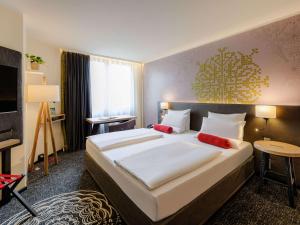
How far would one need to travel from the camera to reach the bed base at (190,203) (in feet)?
4.16

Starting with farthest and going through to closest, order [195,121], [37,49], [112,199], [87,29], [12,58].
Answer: [195,121] < [37,49] < [87,29] < [12,58] < [112,199]

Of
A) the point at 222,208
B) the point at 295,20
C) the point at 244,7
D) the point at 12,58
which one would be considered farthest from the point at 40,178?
the point at 295,20

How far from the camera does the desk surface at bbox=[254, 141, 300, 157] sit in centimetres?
173

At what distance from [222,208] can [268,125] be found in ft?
4.78

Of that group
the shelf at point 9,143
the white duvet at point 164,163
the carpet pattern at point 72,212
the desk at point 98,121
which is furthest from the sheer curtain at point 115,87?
the white duvet at point 164,163

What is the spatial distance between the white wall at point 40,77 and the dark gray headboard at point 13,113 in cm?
66

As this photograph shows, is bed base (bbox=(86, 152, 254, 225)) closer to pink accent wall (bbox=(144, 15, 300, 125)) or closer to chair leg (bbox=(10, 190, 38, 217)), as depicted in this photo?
chair leg (bbox=(10, 190, 38, 217))

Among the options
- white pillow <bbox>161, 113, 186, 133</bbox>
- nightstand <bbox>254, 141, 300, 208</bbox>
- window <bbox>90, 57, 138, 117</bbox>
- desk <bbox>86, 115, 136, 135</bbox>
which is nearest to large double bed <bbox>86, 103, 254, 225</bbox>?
nightstand <bbox>254, 141, 300, 208</bbox>

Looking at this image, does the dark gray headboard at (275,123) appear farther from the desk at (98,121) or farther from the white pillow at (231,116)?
the desk at (98,121)

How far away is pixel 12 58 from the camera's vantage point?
1.89 meters

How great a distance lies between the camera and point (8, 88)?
73.4 inches

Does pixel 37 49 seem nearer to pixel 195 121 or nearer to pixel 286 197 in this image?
pixel 195 121

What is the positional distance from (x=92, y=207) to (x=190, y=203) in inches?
45.7

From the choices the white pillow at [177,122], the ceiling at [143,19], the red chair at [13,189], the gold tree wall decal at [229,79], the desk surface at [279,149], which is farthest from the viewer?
the white pillow at [177,122]
